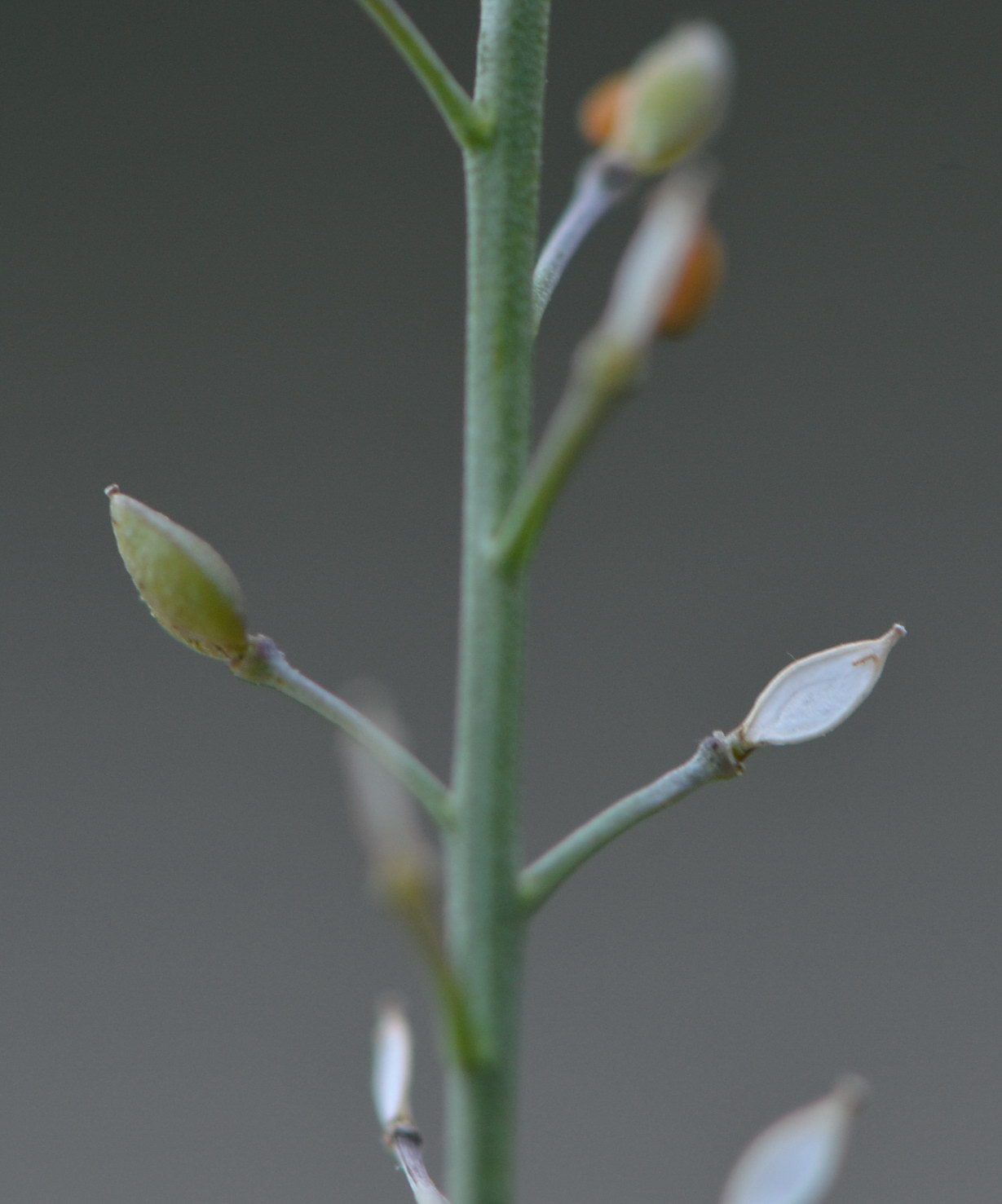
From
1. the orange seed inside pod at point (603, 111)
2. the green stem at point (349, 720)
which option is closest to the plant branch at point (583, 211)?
the orange seed inside pod at point (603, 111)

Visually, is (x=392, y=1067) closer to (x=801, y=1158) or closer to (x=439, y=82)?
(x=801, y=1158)

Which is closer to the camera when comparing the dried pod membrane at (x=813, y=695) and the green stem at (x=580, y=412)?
the green stem at (x=580, y=412)

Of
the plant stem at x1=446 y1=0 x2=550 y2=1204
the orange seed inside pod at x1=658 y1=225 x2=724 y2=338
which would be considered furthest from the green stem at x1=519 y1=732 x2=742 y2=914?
the orange seed inside pod at x1=658 y1=225 x2=724 y2=338

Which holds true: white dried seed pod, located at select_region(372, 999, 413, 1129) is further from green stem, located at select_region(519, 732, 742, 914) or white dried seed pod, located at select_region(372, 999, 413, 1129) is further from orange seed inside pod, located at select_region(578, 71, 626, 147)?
orange seed inside pod, located at select_region(578, 71, 626, 147)

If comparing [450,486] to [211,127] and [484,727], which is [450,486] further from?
[484,727]

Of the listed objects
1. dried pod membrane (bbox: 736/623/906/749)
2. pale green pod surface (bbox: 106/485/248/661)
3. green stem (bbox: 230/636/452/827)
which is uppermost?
pale green pod surface (bbox: 106/485/248/661)

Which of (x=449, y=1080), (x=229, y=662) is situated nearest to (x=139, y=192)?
(x=229, y=662)

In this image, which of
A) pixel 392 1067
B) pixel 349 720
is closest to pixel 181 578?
pixel 349 720

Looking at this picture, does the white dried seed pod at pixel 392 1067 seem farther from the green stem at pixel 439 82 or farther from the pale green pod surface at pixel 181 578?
the green stem at pixel 439 82
